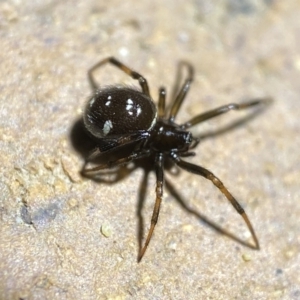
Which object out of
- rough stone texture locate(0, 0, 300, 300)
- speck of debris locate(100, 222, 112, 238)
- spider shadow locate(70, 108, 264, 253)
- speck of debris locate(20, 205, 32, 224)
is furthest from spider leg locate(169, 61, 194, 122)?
speck of debris locate(20, 205, 32, 224)

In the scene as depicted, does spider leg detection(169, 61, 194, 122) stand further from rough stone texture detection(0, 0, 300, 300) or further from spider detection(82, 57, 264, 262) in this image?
rough stone texture detection(0, 0, 300, 300)

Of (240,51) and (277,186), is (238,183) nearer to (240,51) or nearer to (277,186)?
(277,186)

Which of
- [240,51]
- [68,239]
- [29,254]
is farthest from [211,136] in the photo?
[29,254]

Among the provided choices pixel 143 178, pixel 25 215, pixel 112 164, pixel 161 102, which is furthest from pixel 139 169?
pixel 25 215

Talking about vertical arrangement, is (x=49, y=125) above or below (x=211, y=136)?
above

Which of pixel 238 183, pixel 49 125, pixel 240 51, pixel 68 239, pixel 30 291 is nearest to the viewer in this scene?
pixel 30 291
